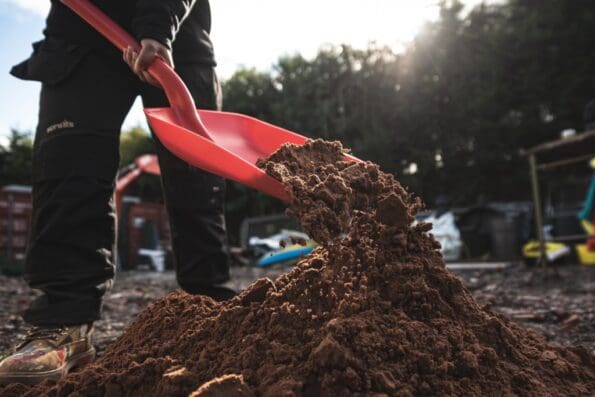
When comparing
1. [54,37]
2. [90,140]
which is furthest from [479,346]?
[54,37]

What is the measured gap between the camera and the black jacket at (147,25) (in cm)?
182

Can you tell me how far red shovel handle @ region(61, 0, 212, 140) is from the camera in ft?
6.05

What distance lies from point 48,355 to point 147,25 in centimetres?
111

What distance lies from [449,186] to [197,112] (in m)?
14.2

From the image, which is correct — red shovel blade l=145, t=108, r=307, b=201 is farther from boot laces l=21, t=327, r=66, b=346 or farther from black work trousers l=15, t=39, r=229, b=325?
boot laces l=21, t=327, r=66, b=346

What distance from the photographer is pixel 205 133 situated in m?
1.91

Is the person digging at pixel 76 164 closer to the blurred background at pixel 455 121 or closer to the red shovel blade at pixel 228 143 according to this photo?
the red shovel blade at pixel 228 143

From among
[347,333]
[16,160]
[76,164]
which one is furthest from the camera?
[16,160]

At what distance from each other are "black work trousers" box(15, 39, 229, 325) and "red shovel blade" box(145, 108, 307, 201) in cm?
22

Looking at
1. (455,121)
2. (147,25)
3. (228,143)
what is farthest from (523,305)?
(455,121)

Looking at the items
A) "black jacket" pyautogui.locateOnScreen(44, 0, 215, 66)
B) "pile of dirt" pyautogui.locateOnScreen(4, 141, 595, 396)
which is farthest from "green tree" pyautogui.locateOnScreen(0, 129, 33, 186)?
"pile of dirt" pyautogui.locateOnScreen(4, 141, 595, 396)

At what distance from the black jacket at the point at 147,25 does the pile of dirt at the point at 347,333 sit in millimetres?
651

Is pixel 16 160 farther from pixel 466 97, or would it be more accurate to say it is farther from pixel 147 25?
pixel 147 25

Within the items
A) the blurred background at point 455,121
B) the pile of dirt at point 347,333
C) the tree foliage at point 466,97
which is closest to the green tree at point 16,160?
the blurred background at point 455,121
